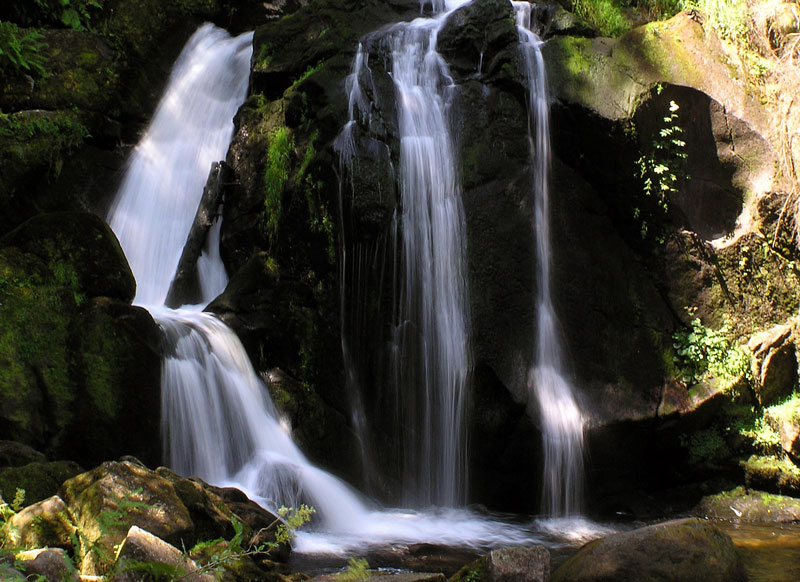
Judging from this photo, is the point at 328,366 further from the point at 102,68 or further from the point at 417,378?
the point at 102,68

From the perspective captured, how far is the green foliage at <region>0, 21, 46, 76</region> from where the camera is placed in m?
8.41

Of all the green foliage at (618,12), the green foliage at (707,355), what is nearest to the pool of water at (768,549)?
the green foliage at (707,355)

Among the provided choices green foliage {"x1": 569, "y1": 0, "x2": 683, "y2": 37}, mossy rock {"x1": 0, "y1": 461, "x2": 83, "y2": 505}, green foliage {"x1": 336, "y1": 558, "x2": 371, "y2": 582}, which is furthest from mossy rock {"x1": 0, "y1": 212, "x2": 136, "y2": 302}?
green foliage {"x1": 569, "y1": 0, "x2": 683, "y2": 37}

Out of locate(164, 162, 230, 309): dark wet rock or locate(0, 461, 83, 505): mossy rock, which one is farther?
locate(164, 162, 230, 309): dark wet rock

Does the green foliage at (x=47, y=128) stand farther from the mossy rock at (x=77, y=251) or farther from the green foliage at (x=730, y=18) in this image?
the green foliage at (x=730, y=18)

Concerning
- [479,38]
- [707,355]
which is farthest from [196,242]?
[707,355]

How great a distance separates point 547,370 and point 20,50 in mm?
7657

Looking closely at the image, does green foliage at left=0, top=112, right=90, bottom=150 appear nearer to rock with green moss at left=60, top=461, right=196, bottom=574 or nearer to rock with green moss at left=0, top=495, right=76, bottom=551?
rock with green moss at left=60, top=461, right=196, bottom=574

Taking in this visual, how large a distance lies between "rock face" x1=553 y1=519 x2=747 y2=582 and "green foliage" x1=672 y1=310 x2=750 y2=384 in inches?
151

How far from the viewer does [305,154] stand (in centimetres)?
774

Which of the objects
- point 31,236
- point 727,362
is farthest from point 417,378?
point 31,236

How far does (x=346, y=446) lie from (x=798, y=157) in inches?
247

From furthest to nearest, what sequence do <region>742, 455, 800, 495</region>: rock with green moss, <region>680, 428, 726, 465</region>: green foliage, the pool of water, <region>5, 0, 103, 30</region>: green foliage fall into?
<region>5, 0, 103, 30</region>: green foliage, <region>680, 428, 726, 465</region>: green foliage, <region>742, 455, 800, 495</region>: rock with green moss, the pool of water

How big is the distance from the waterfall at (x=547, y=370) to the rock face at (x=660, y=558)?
119 inches
